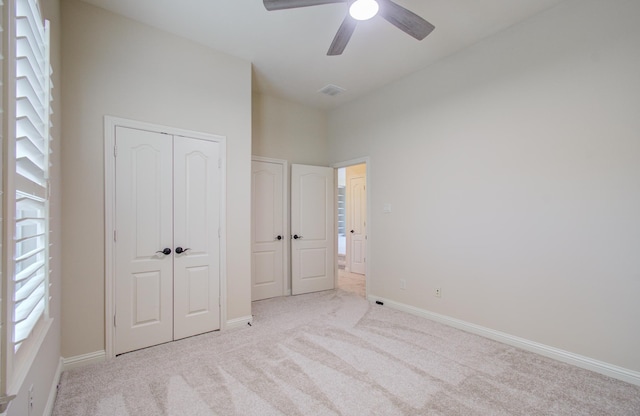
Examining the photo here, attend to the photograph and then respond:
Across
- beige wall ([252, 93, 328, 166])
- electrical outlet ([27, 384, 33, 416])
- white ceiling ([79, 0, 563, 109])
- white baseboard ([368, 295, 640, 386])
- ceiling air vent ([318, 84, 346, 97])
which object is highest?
white ceiling ([79, 0, 563, 109])

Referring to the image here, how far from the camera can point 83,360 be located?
2.44 m

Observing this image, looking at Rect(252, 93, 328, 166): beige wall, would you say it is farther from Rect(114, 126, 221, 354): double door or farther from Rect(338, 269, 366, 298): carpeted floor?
Rect(338, 269, 366, 298): carpeted floor

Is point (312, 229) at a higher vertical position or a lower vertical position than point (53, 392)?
higher

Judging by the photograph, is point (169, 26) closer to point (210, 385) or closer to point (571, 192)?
point (210, 385)

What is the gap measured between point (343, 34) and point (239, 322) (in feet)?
10.0

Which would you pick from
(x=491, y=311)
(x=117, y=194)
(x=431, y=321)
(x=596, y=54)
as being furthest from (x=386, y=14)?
(x=431, y=321)

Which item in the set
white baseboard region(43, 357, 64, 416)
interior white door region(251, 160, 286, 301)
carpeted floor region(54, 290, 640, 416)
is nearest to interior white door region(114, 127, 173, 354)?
carpeted floor region(54, 290, 640, 416)

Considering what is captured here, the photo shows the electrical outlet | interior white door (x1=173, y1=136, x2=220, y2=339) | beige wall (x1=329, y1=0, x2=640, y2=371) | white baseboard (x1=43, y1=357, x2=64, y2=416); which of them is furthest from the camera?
interior white door (x1=173, y1=136, x2=220, y2=339)

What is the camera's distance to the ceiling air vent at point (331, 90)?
4164mm

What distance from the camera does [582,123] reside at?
2424 millimetres

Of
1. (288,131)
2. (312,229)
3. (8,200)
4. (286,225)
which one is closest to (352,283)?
(312,229)

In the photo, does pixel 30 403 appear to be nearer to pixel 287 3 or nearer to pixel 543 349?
pixel 287 3

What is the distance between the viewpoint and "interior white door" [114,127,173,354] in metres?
2.63

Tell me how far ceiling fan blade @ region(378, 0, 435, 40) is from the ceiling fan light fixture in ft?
0.15
